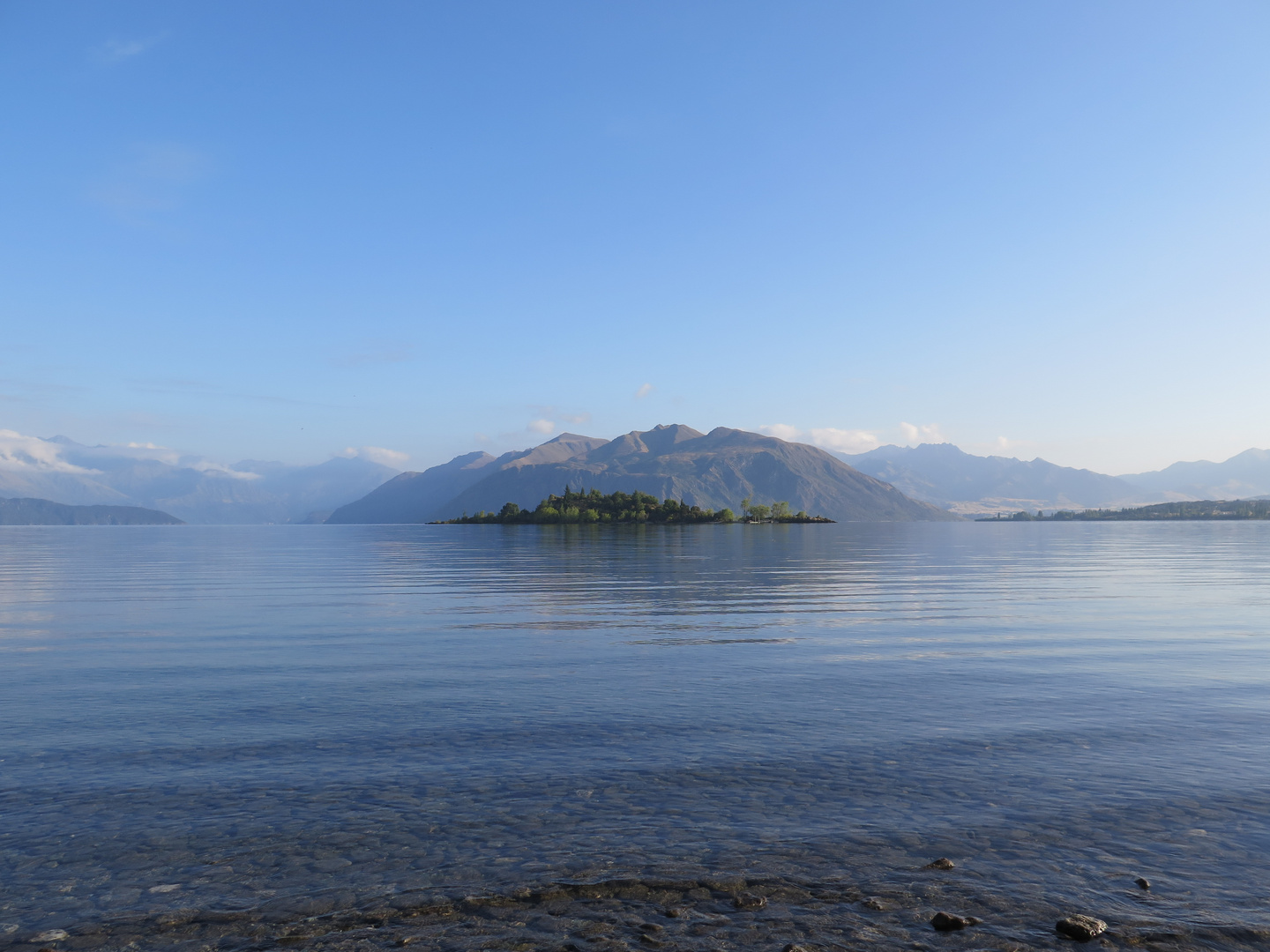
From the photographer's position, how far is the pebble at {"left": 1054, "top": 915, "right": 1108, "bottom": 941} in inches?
387

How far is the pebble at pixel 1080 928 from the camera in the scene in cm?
984

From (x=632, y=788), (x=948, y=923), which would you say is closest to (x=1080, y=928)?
(x=948, y=923)

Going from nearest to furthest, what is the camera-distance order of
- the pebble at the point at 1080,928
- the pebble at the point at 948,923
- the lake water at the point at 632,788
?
the pebble at the point at 1080,928, the pebble at the point at 948,923, the lake water at the point at 632,788

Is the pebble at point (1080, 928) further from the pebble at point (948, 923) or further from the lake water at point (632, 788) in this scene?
the pebble at point (948, 923)

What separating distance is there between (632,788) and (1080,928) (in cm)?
799

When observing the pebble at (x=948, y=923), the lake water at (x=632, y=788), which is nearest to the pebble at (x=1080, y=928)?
the lake water at (x=632, y=788)

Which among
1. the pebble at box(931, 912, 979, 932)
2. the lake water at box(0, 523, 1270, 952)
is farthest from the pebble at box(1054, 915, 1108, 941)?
the pebble at box(931, 912, 979, 932)

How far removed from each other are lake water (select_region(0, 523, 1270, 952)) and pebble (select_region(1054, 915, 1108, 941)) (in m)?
0.15

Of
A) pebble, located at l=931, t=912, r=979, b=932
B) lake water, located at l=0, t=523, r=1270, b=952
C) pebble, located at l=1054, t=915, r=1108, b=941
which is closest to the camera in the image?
pebble, located at l=1054, t=915, r=1108, b=941

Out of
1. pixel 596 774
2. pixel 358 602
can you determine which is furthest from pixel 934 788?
pixel 358 602

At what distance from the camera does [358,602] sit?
168ft

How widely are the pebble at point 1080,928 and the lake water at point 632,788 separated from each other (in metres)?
0.15

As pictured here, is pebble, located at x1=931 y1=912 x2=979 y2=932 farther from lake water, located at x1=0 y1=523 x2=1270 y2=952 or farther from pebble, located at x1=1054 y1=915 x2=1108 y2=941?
pebble, located at x1=1054 y1=915 x2=1108 y2=941

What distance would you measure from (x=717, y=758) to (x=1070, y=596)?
4746 cm
